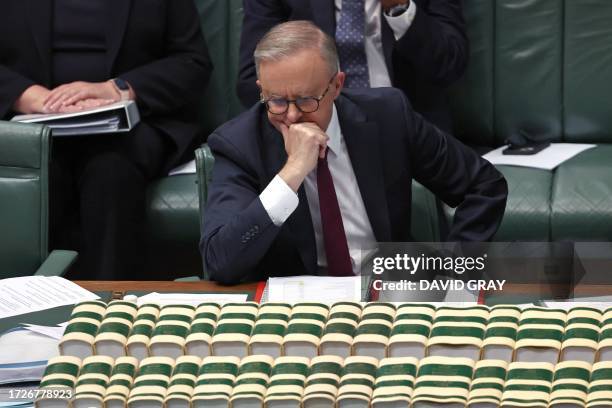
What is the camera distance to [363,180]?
9.04ft

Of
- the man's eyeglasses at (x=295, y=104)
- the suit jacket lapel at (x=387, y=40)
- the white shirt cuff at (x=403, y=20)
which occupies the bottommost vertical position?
the suit jacket lapel at (x=387, y=40)

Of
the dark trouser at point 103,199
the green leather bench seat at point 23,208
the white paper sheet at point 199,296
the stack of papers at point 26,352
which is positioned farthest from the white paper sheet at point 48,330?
the dark trouser at point 103,199

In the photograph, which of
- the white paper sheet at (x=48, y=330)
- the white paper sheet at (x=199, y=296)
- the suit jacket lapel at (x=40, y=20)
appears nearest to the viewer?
the white paper sheet at (x=48, y=330)

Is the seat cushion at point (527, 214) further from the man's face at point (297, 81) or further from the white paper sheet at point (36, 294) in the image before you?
the white paper sheet at point (36, 294)

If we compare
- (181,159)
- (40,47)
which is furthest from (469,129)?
(40,47)

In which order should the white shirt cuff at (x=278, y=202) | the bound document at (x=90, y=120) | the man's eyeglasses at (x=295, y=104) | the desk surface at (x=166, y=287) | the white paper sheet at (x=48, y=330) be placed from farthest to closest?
the bound document at (x=90, y=120)
the man's eyeglasses at (x=295, y=104)
the white shirt cuff at (x=278, y=202)
the desk surface at (x=166, y=287)
the white paper sheet at (x=48, y=330)

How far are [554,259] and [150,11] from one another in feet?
8.03

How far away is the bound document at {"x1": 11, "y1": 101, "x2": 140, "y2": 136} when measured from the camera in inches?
146

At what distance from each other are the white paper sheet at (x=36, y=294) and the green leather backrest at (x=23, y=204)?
392mm

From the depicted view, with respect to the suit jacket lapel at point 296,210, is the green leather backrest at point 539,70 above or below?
below

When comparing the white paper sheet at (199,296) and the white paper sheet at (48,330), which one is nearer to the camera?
the white paper sheet at (48,330)

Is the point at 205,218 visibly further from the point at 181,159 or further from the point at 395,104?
the point at 181,159

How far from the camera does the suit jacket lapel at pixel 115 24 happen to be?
3986 mm

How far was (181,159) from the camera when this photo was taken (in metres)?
4.09
